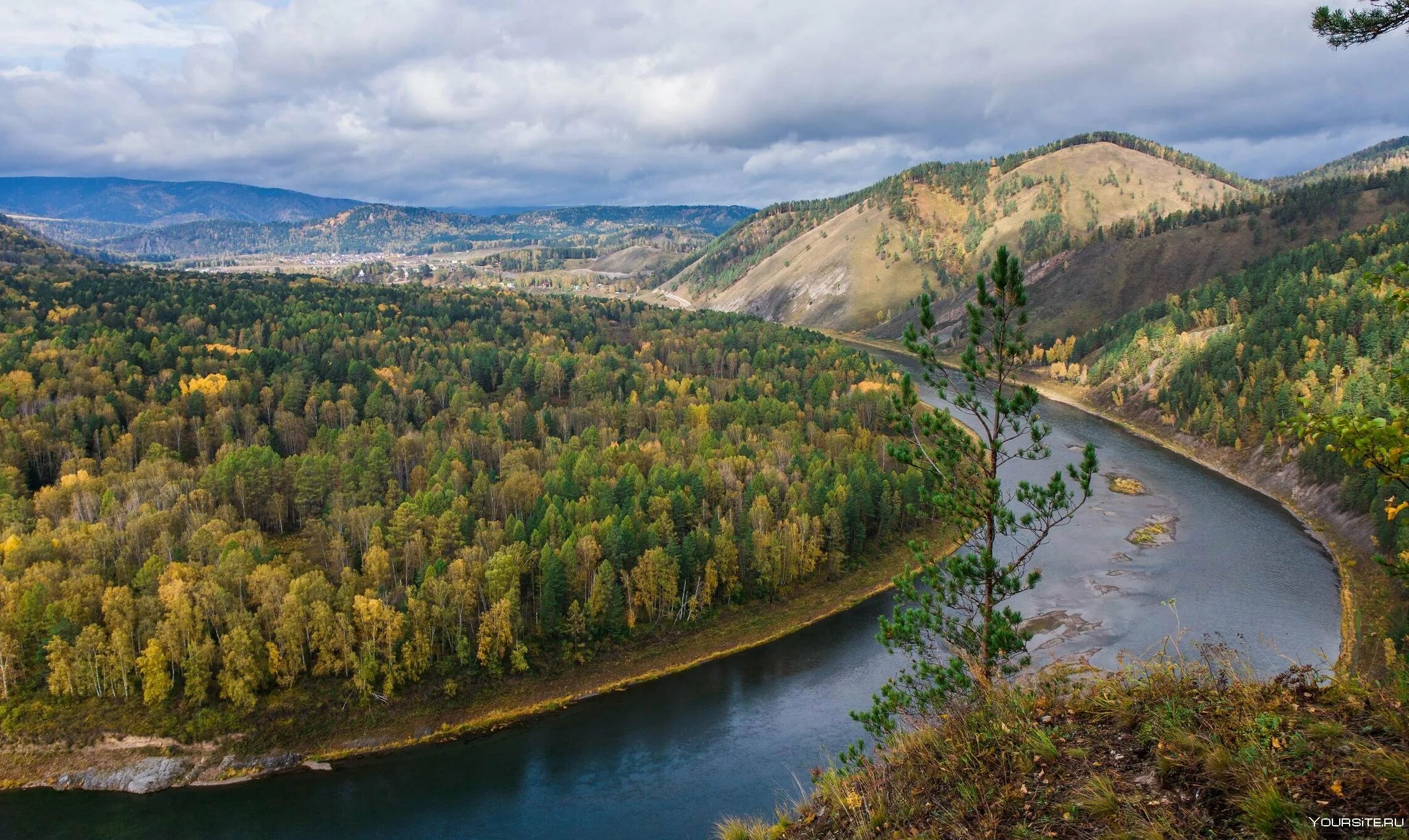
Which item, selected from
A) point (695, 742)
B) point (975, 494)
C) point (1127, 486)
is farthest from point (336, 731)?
point (1127, 486)

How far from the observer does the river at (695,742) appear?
39094mm

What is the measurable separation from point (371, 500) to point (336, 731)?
29.3m

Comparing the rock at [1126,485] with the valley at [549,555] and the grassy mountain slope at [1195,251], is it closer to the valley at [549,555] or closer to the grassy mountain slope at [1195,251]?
the valley at [549,555]

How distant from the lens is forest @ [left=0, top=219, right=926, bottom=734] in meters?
47.9

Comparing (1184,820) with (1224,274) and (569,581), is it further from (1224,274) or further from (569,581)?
(1224,274)

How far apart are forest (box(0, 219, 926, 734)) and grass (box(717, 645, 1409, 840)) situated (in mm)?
8169

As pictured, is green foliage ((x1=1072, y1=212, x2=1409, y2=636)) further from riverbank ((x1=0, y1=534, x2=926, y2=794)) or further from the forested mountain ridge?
riverbank ((x1=0, y1=534, x2=926, y2=794))

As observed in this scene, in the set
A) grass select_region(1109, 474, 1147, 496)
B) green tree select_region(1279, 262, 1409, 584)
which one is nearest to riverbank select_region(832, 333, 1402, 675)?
grass select_region(1109, 474, 1147, 496)

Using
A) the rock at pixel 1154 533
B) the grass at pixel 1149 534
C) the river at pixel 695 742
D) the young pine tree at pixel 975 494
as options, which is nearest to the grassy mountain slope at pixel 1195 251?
the rock at pixel 1154 533

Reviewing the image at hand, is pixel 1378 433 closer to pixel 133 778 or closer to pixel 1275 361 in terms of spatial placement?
pixel 133 778

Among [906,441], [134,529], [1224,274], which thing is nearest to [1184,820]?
[906,441]

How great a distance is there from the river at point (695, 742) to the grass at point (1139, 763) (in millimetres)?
18950

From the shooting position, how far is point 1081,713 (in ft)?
43.2

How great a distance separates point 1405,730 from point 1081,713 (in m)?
4.41
